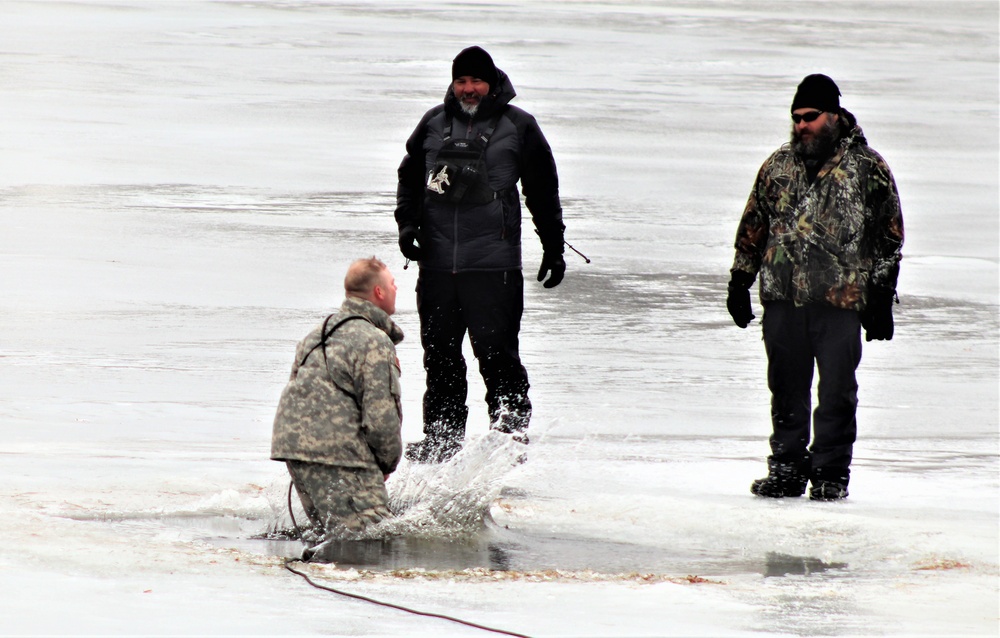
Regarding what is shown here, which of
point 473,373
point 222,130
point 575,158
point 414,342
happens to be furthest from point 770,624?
point 222,130

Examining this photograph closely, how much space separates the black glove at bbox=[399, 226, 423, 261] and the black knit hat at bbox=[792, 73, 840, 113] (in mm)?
1645

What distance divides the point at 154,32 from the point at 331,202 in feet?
40.1

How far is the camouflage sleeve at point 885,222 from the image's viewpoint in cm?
628

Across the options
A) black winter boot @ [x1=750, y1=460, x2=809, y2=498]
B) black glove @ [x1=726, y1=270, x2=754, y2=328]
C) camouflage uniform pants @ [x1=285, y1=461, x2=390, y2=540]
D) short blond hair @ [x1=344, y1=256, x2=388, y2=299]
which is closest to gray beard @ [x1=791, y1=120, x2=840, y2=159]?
black glove @ [x1=726, y1=270, x2=754, y2=328]

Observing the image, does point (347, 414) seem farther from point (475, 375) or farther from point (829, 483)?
point (475, 375)

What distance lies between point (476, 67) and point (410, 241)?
76cm

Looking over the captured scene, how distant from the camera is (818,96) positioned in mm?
6234

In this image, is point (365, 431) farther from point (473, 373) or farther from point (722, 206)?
point (722, 206)

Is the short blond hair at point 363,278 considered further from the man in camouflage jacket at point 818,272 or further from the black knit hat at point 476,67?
the man in camouflage jacket at point 818,272

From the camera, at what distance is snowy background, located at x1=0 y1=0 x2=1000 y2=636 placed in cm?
506

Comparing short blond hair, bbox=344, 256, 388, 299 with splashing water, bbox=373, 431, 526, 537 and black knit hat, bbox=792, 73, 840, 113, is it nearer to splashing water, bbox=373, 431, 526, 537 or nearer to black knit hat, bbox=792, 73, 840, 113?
splashing water, bbox=373, 431, 526, 537

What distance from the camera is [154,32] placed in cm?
2466

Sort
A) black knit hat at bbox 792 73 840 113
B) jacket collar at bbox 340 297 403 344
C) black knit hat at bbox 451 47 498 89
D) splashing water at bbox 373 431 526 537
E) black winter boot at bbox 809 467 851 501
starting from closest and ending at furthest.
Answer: jacket collar at bbox 340 297 403 344
splashing water at bbox 373 431 526 537
black knit hat at bbox 792 73 840 113
black winter boot at bbox 809 467 851 501
black knit hat at bbox 451 47 498 89

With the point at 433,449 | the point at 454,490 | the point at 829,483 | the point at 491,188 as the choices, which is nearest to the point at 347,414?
the point at 454,490
